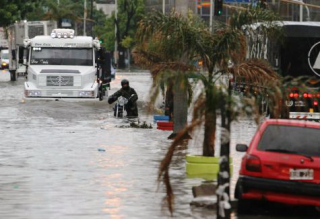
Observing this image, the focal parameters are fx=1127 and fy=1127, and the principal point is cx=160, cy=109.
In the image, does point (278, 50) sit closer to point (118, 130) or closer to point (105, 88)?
point (118, 130)

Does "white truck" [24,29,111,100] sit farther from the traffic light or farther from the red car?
the red car

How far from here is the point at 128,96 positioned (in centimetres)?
3791

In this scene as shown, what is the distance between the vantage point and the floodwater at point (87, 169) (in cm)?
1594

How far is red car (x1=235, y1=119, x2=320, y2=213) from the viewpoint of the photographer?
1501 cm

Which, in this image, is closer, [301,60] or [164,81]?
[164,81]

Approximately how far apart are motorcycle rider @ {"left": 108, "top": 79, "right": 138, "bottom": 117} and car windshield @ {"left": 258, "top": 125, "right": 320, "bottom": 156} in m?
21.8

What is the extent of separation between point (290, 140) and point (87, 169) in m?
7.01

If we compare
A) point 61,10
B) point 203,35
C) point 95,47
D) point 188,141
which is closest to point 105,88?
point 95,47

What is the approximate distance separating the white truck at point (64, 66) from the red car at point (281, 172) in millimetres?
29642

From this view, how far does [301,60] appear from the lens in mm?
35344

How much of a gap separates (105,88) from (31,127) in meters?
16.3

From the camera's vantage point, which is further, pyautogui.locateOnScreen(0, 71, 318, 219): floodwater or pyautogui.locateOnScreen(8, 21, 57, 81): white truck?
pyautogui.locateOnScreen(8, 21, 57, 81): white truck

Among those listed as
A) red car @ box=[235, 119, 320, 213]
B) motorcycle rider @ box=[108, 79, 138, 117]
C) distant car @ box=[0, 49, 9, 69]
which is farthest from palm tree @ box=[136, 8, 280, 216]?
distant car @ box=[0, 49, 9, 69]

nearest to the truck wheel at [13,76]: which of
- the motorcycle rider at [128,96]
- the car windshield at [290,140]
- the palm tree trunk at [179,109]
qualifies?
the motorcycle rider at [128,96]
